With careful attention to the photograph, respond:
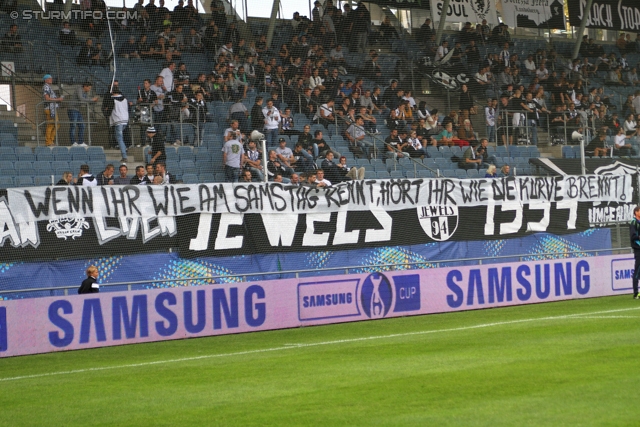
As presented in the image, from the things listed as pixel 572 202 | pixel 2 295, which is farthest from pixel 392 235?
pixel 2 295

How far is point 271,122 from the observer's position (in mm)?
22516

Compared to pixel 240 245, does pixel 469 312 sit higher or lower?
lower

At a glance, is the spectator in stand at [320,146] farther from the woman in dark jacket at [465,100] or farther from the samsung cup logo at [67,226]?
the samsung cup logo at [67,226]

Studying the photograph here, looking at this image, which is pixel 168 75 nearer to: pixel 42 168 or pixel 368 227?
pixel 42 168

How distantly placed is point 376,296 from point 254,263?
7.99 ft

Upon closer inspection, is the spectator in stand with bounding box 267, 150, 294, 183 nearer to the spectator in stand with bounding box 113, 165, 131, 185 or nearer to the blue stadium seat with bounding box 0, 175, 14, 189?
the spectator in stand with bounding box 113, 165, 131, 185

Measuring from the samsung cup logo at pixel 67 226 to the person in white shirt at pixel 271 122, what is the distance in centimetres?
649

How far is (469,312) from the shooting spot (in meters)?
18.3

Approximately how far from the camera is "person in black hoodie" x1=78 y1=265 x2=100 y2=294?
15414mm

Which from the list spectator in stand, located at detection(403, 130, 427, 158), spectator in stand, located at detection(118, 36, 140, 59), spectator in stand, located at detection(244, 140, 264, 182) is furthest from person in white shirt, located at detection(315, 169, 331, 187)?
spectator in stand, located at detection(118, 36, 140, 59)

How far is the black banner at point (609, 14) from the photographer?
1388 inches

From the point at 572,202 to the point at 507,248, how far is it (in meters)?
2.16

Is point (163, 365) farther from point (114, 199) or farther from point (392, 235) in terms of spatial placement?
point (392, 235)

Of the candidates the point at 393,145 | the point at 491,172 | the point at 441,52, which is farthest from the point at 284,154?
the point at 441,52
